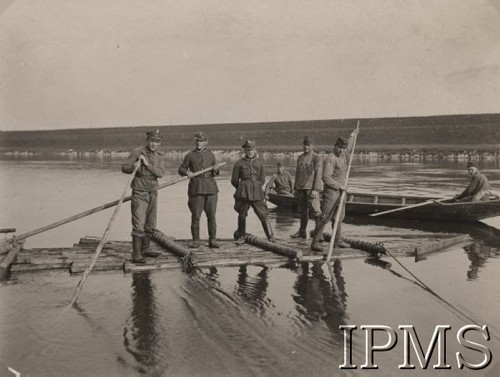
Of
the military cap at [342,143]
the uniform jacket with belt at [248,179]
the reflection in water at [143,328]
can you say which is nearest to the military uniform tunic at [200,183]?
the uniform jacket with belt at [248,179]

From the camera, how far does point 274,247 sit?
29.7 ft

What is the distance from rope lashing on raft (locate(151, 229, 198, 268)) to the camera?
8117 millimetres

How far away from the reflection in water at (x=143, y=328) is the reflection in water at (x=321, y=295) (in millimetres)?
1771

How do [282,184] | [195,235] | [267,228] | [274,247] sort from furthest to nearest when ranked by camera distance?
[282,184] < [267,228] < [195,235] < [274,247]

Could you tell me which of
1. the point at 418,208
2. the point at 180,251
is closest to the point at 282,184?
the point at 418,208

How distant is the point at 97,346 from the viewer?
5.08m

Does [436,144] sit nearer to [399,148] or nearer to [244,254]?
[399,148]

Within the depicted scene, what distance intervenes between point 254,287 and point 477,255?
546 cm

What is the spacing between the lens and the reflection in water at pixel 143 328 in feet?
15.9

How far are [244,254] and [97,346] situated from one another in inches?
158

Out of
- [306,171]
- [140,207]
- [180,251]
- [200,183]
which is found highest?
[306,171]

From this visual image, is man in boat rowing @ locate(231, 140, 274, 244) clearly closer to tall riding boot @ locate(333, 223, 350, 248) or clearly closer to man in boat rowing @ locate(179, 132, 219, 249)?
man in boat rowing @ locate(179, 132, 219, 249)

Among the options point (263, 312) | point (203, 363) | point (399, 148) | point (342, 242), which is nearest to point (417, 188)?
point (342, 242)

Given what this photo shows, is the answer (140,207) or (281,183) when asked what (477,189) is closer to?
(281,183)
